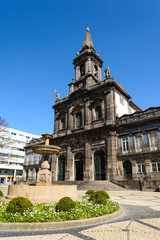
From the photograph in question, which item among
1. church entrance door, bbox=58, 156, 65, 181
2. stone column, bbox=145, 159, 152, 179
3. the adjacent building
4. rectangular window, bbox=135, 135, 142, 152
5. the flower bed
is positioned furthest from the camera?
the adjacent building

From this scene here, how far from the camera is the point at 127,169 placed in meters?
23.0

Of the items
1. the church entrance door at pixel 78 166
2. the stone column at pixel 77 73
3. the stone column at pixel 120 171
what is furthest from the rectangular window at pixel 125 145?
the stone column at pixel 77 73

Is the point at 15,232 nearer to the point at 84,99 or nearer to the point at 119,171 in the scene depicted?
the point at 119,171

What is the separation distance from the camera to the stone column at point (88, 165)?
25408mm

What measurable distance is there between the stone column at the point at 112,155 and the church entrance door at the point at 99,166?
169cm

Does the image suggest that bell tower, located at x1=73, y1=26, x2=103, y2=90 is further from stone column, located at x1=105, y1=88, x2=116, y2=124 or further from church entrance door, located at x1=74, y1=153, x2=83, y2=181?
church entrance door, located at x1=74, y1=153, x2=83, y2=181

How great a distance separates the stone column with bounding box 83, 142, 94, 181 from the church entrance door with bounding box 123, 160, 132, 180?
520 cm

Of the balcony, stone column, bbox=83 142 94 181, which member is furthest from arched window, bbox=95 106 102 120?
the balcony

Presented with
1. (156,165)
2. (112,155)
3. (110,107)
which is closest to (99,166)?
(112,155)

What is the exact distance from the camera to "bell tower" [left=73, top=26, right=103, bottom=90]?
33.8 meters

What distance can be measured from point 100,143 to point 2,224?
70.9ft

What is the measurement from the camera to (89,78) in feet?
109

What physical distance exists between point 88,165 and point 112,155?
4.53 m

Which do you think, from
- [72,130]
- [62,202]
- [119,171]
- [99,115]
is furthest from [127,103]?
[62,202]
